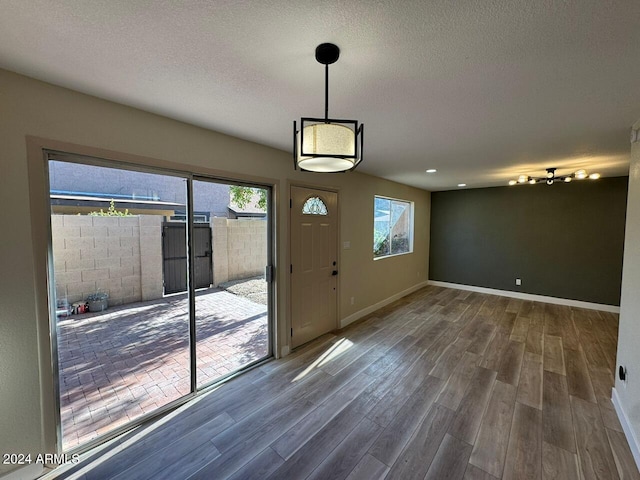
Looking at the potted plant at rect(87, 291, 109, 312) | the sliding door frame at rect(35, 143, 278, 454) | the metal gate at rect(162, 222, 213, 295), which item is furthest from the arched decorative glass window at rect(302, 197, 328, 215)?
the potted plant at rect(87, 291, 109, 312)

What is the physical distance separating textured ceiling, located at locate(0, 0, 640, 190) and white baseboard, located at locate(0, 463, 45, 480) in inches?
90.5

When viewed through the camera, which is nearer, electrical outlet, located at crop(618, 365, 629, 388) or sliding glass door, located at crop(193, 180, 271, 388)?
electrical outlet, located at crop(618, 365, 629, 388)

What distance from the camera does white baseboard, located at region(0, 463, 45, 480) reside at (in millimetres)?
1500

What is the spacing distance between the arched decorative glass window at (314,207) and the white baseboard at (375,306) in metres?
1.70

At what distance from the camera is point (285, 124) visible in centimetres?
220

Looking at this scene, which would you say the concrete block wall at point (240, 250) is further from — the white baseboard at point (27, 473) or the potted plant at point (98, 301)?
the white baseboard at point (27, 473)

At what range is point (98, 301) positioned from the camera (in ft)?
9.18

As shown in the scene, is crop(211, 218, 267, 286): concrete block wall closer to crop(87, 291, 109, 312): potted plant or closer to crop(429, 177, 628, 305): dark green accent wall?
crop(87, 291, 109, 312): potted plant

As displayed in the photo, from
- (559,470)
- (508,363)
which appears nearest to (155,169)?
(559,470)

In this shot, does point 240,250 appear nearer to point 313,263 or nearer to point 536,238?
point 313,263

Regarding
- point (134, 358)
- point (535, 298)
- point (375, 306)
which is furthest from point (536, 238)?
point (134, 358)

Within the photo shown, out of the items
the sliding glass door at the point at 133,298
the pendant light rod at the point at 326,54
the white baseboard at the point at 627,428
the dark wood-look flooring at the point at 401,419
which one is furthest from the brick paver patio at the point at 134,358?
the white baseboard at the point at 627,428

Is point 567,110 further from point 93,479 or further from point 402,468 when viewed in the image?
point 93,479

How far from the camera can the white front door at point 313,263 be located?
319 cm
